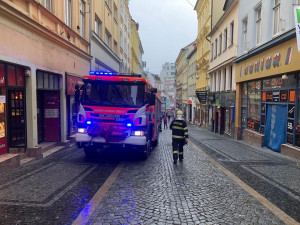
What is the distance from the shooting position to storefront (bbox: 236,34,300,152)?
9812mm

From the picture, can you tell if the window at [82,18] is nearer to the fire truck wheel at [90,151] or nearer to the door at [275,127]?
the fire truck wheel at [90,151]

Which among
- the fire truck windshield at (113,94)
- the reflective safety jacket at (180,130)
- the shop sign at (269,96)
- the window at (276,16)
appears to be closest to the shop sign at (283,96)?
the shop sign at (269,96)

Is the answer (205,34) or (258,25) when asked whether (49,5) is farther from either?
(205,34)

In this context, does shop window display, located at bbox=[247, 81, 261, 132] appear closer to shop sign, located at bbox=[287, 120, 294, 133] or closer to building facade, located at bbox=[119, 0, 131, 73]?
shop sign, located at bbox=[287, 120, 294, 133]

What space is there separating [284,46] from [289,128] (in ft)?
11.2

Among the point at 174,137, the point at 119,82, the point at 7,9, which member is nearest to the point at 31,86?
the point at 7,9

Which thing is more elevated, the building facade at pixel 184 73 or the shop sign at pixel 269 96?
the building facade at pixel 184 73

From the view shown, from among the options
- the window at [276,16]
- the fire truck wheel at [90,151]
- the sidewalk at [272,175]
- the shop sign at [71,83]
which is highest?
the window at [276,16]

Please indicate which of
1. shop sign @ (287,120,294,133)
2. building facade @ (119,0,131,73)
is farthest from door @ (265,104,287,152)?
building facade @ (119,0,131,73)

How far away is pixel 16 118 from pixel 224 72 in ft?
57.9

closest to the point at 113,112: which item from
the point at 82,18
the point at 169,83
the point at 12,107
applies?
the point at 12,107

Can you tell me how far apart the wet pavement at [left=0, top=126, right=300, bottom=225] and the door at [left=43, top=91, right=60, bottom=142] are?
10.4ft

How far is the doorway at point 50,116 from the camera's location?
11195mm

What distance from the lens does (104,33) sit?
67.1 ft
